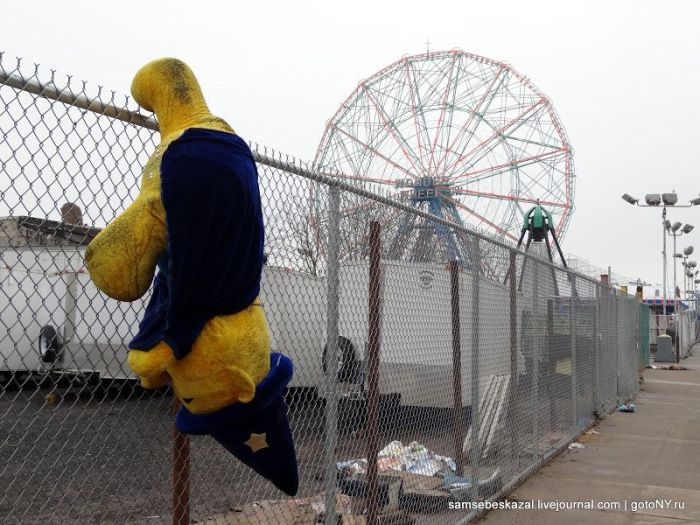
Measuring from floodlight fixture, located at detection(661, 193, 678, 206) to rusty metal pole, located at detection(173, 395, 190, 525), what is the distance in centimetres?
2585

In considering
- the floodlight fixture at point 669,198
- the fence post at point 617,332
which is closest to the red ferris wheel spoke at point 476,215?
the fence post at point 617,332

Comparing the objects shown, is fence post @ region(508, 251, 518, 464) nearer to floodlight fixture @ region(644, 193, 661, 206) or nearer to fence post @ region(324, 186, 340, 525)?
fence post @ region(324, 186, 340, 525)

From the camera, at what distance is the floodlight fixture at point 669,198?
25484mm

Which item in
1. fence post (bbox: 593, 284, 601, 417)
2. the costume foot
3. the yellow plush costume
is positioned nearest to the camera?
the yellow plush costume

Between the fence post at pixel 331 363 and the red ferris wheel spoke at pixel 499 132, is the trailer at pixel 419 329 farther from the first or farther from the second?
the red ferris wheel spoke at pixel 499 132

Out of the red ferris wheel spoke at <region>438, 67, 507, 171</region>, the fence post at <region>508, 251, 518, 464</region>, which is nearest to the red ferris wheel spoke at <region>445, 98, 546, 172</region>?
the red ferris wheel spoke at <region>438, 67, 507, 171</region>

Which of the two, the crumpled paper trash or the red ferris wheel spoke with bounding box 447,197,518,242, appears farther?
the red ferris wheel spoke with bounding box 447,197,518,242

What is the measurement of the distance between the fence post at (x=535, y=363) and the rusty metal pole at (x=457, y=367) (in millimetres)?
1802

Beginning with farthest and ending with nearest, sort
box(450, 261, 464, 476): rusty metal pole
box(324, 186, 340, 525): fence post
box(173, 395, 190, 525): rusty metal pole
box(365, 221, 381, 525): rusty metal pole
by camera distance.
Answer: box(450, 261, 464, 476): rusty metal pole → box(365, 221, 381, 525): rusty metal pole → box(324, 186, 340, 525): fence post → box(173, 395, 190, 525): rusty metal pole

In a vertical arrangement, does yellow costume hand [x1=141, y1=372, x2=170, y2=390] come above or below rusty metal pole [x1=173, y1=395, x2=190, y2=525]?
above

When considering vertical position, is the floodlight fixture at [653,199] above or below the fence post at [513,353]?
above

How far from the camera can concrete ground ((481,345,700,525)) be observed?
588 centimetres

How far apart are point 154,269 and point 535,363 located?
575cm

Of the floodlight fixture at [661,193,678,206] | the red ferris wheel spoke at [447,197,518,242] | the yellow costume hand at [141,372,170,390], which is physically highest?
the floodlight fixture at [661,193,678,206]
